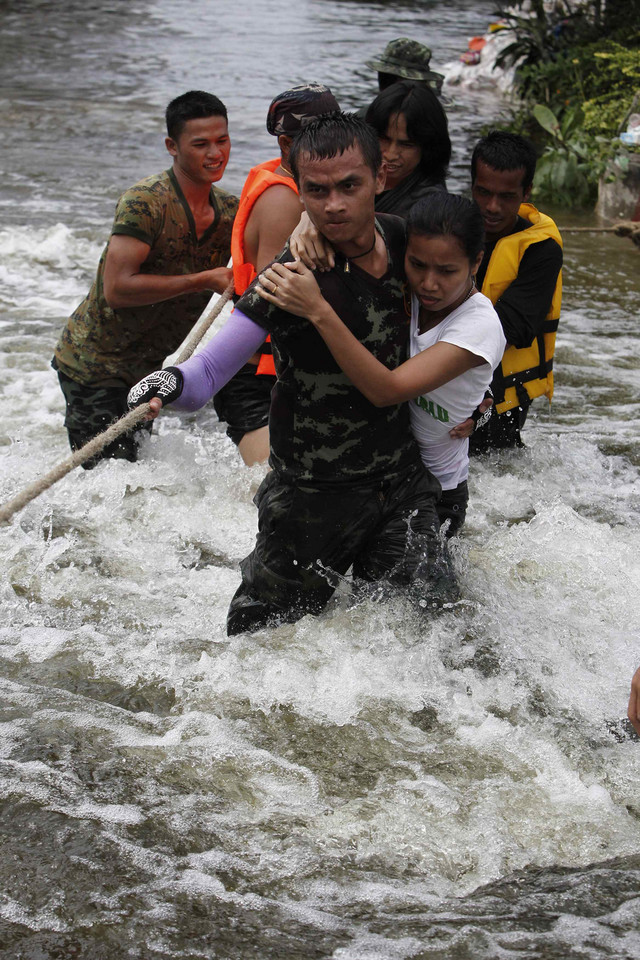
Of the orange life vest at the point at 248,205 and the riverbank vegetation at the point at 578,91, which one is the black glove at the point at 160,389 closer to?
the orange life vest at the point at 248,205

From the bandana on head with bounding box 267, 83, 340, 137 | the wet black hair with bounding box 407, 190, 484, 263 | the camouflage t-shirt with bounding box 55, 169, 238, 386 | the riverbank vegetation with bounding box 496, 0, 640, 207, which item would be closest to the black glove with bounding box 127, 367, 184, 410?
the wet black hair with bounding box 407, 190, 484, 263

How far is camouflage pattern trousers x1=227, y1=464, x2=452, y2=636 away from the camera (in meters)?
3.04

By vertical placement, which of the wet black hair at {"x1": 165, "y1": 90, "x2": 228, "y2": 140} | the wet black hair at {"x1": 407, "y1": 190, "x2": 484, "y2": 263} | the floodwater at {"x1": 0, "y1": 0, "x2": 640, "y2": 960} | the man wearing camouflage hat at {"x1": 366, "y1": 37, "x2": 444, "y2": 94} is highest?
the man wearing camouflage hat at {"x1": 366, "y1": 37, "x2": 444, "y2": 94}

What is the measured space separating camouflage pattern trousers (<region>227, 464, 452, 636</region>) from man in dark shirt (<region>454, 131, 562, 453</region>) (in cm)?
118

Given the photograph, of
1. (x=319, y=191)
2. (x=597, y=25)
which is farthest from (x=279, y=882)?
(x=597, y=25)

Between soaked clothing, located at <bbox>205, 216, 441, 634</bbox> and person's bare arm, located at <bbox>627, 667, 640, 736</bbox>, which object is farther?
soaked clothing, located at <bbox>205, 216, 441, 634</bbox>

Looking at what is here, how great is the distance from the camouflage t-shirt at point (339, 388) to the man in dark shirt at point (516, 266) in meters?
1.09

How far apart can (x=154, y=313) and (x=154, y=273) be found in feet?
0.59

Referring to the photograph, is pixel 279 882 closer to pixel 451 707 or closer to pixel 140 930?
pixel 140 930

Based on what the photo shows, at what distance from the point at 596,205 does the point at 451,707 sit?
26.0 ft

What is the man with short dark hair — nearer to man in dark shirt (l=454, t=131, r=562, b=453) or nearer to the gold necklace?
man in dark shirt (l=454, t=131, r=562, b=453)

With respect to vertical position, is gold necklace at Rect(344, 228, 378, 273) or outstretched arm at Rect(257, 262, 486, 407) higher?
gold necklace at Rect(344, 228, 378, 273)

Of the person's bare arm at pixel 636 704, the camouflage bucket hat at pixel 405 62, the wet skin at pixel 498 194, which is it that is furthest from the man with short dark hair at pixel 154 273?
the person's bare arm at pixel 636 704

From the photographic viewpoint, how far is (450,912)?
2.54m
